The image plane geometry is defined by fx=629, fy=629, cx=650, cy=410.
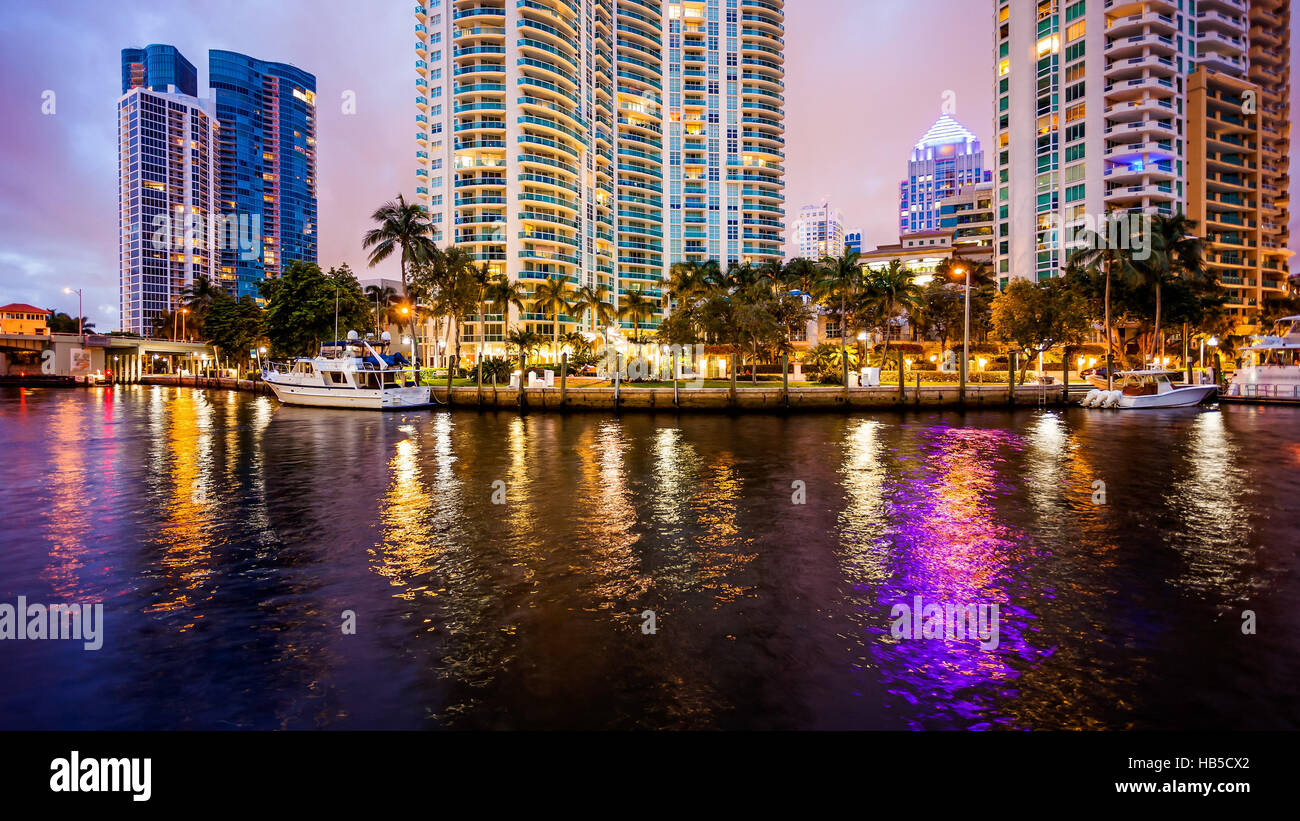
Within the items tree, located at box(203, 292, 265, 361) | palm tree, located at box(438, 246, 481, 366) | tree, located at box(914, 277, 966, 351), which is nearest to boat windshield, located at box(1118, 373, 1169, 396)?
tree, located at box(914, 277, 966, 351)

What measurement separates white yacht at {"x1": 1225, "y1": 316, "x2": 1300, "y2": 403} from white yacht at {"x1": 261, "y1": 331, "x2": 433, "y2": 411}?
7351 cm

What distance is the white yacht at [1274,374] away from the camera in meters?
55.2

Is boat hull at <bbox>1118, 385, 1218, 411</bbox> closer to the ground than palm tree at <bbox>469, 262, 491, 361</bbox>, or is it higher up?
closer to the ground

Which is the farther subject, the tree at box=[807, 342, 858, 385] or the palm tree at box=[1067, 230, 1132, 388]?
the tree at box=[807, 342, 858, 385]

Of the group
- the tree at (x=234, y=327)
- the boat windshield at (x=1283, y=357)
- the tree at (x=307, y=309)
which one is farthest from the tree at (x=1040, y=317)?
the tree at (x=234, y=327)

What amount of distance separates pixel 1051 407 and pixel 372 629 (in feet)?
186

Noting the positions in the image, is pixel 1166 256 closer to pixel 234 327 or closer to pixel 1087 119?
pixel 1087 119

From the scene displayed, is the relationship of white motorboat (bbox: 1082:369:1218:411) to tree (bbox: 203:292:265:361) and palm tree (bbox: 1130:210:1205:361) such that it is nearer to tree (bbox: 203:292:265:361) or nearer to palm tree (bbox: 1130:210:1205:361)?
palm tree (bbox: 1130:210:1205:361)

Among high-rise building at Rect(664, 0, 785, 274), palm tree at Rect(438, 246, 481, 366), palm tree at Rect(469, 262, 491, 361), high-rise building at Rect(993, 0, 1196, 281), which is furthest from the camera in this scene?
high-rise building at Rect(664, 0, 785, 274)

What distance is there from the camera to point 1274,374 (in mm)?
56906

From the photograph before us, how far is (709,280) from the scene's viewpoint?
297 ft

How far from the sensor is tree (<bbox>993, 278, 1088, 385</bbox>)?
2251 inches

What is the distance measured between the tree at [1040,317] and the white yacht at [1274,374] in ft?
46.5
